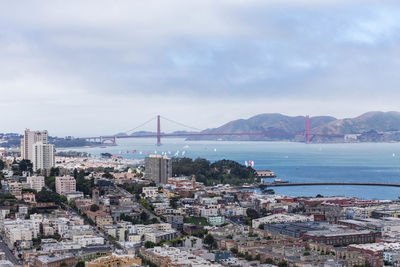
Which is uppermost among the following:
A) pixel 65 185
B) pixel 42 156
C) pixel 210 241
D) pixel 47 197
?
pixel 42 156

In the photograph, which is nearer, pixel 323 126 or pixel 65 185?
pixel 65 185

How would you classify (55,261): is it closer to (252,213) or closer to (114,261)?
(114,261)

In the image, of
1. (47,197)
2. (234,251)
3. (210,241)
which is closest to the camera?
(234,251)

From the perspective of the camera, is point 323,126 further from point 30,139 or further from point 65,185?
point 65,185

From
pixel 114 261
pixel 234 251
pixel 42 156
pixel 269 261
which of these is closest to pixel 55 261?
pixel 114 261

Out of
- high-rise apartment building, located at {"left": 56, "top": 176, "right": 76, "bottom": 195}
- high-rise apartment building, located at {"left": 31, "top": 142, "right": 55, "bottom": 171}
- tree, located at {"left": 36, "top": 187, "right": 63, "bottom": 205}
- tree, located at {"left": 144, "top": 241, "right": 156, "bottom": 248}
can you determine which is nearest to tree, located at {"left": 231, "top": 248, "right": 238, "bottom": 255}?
tree, located at {"left": 144, "top": 241, "right": 156, "bottom": 248}

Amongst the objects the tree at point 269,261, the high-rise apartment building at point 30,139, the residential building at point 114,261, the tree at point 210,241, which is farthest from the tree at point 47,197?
the high-rise apartment building at point 30,139

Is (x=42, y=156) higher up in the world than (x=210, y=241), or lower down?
higher up

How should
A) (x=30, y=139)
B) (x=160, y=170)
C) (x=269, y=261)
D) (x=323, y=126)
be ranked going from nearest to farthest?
(x=269, y=261) < (x=160, y=170) < (x=30, y=139) < (x=323, y=126)

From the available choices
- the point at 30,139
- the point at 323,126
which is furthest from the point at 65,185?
the point at 323,126
